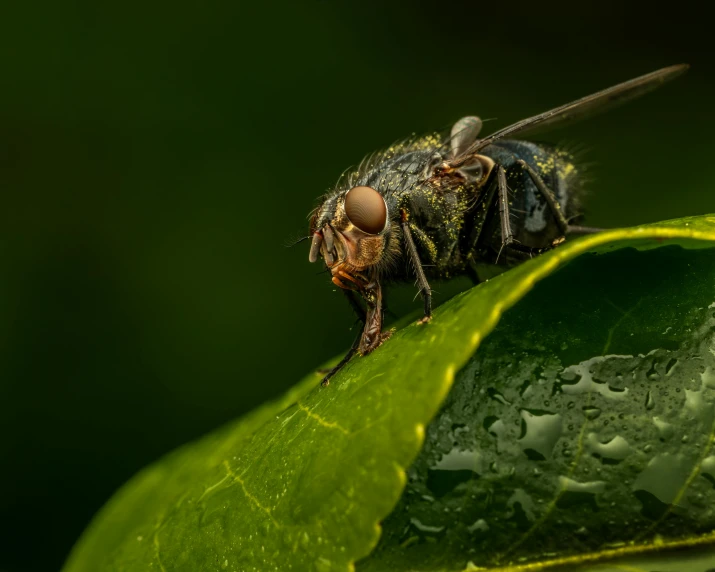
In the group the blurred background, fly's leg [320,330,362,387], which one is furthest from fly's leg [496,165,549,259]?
the blurred background

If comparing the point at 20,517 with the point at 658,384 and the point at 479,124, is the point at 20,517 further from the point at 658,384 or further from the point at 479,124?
the point at 658,384

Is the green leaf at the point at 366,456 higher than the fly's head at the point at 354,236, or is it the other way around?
the fly's head at the point at 354,236

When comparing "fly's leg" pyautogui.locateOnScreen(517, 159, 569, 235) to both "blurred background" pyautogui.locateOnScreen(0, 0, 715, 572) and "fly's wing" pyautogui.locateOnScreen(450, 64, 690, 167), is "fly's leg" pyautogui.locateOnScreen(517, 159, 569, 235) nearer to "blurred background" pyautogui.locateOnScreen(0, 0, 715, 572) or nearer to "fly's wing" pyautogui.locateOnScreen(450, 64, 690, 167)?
"fly's wing" pyautogui.locateOnScreen(450, 64, 690, 167)

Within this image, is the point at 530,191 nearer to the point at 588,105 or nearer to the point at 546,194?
the point at 546,194

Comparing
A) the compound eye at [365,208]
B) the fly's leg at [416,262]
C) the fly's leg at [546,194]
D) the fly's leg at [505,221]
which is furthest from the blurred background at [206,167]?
the compound eye at [365,208]

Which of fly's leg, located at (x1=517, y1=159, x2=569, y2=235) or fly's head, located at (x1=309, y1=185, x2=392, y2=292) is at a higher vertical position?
fly's head, located at (x1=309, y1=185, x2=392, y2=292)

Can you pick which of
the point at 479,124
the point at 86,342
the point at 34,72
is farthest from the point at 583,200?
the point at 34,72

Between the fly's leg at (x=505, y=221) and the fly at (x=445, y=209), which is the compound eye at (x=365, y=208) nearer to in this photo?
the fly at (x=445, y=209)

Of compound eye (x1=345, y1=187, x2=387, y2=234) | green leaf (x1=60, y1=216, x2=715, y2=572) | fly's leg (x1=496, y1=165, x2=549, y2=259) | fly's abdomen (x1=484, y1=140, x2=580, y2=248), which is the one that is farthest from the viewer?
fly's abdomen (x1=484, y1=140, x2=580, y2=248)
